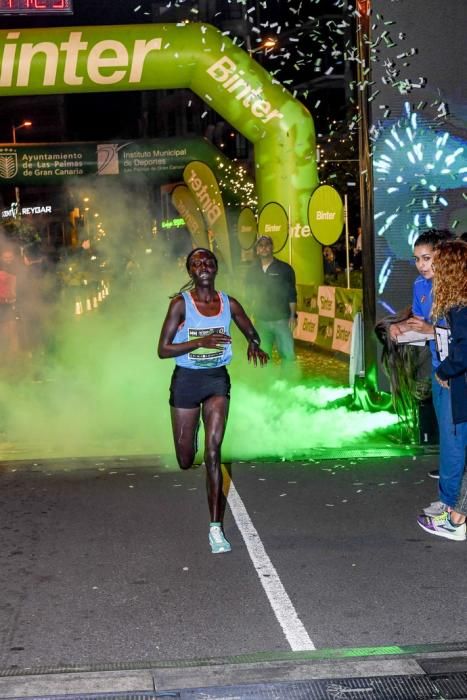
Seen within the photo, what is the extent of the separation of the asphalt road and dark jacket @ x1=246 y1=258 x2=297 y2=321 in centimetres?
339

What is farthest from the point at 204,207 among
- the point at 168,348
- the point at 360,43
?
the point at 168,348

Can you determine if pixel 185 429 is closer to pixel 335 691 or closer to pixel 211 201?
pixel 335 691

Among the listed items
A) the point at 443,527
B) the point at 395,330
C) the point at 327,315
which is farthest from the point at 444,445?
the point at 327,315

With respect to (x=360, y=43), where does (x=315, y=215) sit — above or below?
below

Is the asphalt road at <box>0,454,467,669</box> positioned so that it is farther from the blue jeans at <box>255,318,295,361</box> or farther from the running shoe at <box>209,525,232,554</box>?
the blue jeans at <box>255,318,295,361</box>

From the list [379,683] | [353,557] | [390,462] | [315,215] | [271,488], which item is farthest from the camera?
[315,215]

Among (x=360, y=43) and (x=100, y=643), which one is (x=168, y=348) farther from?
(x=360, y=43)

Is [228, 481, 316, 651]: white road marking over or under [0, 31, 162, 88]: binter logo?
under

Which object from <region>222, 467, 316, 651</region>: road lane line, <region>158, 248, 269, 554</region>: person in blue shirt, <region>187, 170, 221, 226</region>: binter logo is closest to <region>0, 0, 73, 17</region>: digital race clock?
<region>158, 248, 269, 554</region>: person in blue shirt

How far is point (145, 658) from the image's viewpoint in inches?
159

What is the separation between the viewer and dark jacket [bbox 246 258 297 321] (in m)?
10.5

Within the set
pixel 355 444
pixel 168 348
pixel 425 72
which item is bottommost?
pixel 355 444

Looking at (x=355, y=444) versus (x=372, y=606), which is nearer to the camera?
(x=372, y=606)

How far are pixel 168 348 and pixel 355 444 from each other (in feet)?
10.7
